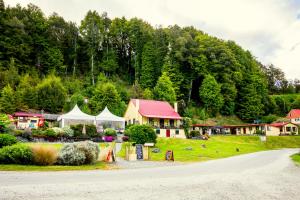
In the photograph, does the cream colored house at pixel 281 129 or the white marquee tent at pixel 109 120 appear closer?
the white marquee tent at pixel 109 120

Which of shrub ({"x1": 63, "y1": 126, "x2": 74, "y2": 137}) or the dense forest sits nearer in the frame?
shrub ({"x1": 63, "y1": 126, "x2": 74, "y2": 137})

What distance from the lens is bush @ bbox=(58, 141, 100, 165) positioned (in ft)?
52.4

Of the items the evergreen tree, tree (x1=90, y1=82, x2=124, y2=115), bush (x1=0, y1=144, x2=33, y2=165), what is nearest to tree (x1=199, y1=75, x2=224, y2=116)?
the evergreen tree

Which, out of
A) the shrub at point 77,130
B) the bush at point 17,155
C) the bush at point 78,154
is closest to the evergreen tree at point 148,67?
the shrub at point 77,130

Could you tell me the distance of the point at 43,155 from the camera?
15.1 metres

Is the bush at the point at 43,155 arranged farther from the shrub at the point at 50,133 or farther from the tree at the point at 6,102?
the tree at the point at 6,102

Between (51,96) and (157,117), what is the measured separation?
20348 millimetres

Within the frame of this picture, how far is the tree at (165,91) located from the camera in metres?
60.0

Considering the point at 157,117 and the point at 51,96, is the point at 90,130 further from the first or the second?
the point at 51,96

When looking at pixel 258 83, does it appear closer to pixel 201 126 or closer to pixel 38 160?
pixel 201 126

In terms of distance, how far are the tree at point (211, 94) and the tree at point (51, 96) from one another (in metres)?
31.4

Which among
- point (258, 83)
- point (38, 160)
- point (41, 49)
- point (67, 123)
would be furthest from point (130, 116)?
point (258, 83)

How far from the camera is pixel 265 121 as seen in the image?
227 feet

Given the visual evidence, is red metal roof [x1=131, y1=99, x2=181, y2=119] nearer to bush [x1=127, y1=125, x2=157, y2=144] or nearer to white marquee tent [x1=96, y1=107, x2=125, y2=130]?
white marquee tent [x1=96, y1=107, x2=125, y2=130]
